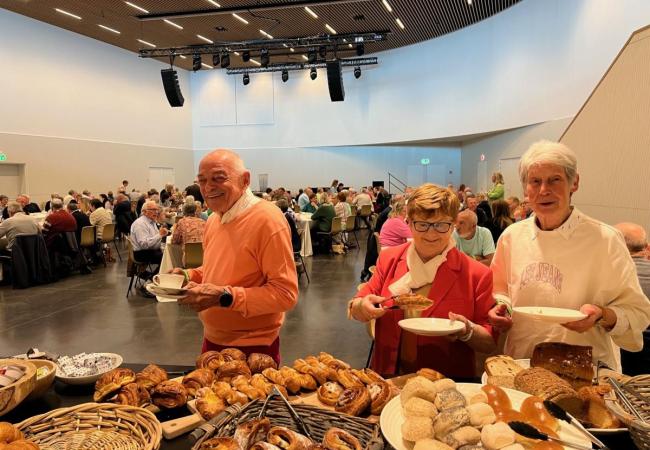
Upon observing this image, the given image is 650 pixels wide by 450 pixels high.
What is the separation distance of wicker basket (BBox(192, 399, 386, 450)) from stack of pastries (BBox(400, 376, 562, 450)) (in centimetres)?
9

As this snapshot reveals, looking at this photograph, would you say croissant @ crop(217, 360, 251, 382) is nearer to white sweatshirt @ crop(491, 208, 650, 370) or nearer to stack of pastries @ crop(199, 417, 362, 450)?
stack of pastries @ crop(199, 417, 362, 450)

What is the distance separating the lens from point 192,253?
5941mm

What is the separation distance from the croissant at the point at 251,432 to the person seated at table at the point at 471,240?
3.67m

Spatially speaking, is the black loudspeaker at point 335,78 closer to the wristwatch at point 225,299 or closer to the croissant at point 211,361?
the wristwatch at point 225,299

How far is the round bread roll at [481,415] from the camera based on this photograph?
937 mm

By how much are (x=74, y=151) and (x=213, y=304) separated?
15287mm

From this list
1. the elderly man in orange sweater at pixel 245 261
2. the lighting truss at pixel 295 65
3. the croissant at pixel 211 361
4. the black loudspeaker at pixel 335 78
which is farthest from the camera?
the lighting truss at pixel 295 65

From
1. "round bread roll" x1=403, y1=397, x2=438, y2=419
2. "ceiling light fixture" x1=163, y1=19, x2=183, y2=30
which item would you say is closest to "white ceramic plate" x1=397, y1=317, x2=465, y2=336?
"round bread roll" x1=403, y1=397, x2=438, y2=419

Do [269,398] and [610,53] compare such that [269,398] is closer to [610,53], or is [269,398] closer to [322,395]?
[322,395]

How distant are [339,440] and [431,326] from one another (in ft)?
1.79

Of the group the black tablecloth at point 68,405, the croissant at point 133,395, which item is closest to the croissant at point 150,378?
the croissant at point 133,395

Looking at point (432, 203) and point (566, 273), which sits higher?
point (432, 203)

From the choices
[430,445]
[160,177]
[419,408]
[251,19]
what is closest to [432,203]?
[419,408]

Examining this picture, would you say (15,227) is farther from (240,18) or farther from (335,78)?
(335,78)
